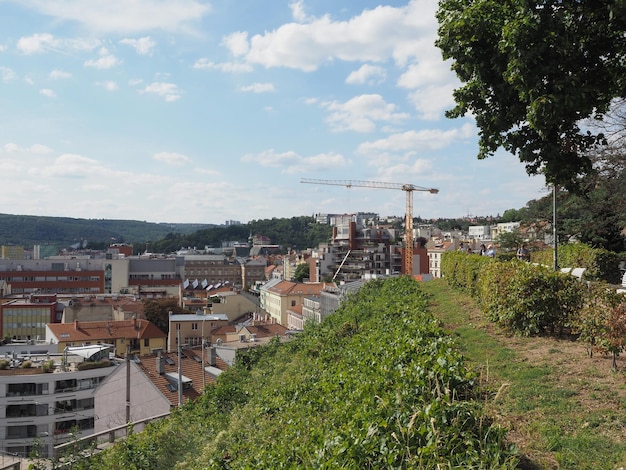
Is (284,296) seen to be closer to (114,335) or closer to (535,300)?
(114,335)

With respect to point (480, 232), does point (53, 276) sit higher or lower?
lower

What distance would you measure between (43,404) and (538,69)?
3236cm

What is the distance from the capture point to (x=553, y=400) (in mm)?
6207

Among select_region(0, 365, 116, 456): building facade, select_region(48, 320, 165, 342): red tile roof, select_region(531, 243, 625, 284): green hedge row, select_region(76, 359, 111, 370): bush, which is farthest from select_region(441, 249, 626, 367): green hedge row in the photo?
select_region(48, 320, 165, 342): red tile roof

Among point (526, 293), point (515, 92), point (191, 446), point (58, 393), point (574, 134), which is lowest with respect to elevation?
point (58, 393)

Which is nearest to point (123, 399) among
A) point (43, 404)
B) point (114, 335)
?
point (43, 404)

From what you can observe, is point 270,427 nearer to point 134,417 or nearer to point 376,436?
point 376,436

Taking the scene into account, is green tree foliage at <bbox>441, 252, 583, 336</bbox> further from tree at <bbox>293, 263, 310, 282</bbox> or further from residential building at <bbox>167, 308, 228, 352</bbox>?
tree at <bbox>293, 263, 310, 282</bbox>

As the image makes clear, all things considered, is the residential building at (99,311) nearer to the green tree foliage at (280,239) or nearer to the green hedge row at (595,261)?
the green hedge row at (595,261)

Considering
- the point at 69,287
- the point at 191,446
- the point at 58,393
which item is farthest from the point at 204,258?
the point at 191,446

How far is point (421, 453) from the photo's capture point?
153 inches

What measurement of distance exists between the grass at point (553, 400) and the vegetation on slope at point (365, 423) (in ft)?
1.60

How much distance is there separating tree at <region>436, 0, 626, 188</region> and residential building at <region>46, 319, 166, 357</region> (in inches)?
1646

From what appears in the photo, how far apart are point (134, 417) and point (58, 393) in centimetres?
766
